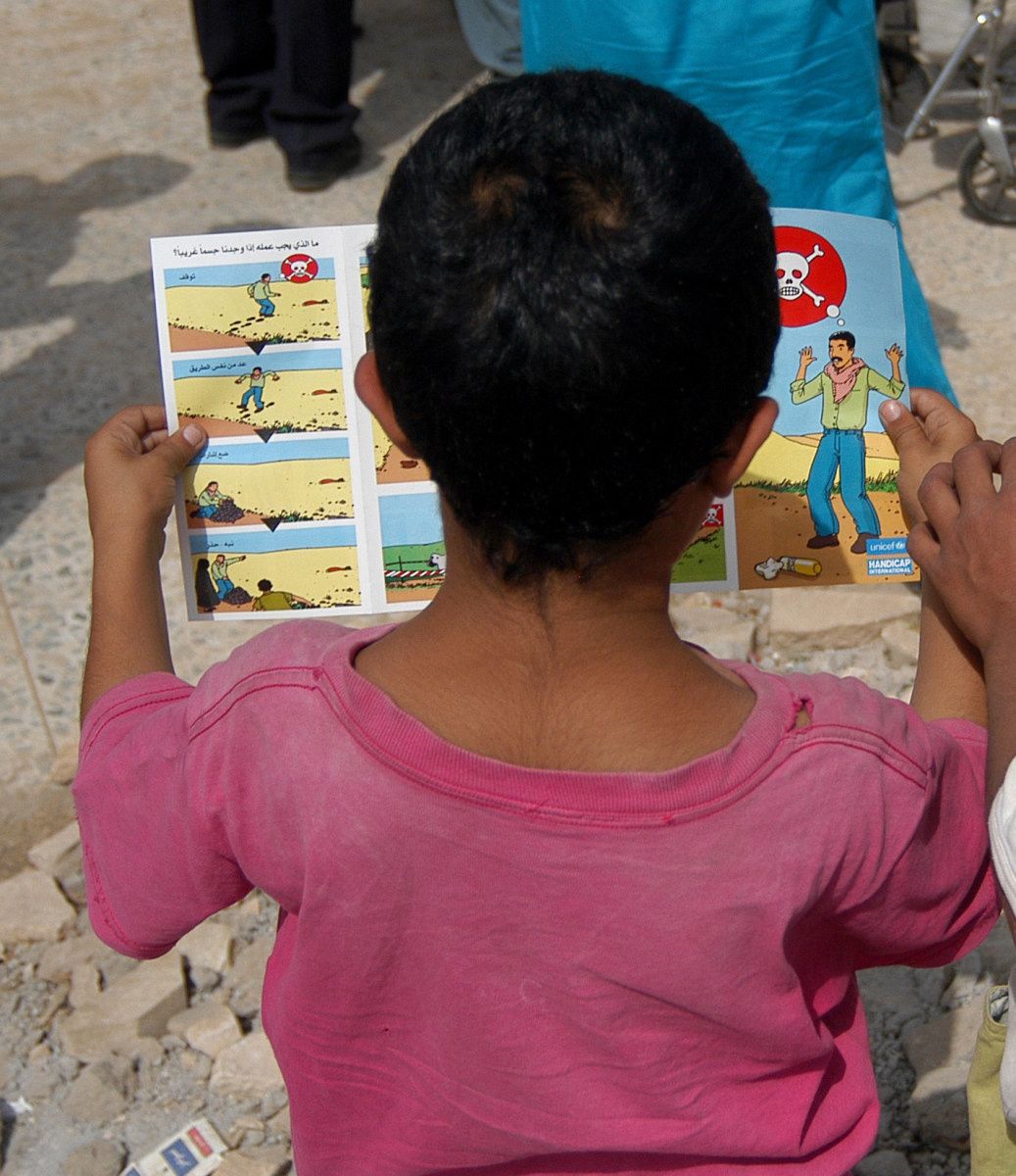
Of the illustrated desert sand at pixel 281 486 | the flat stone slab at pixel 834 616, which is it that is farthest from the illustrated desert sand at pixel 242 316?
the flat stone slab at pixel 834 616

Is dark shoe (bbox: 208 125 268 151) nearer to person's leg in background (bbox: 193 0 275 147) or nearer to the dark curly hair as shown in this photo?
person's leg in background (bbox: 193 0 275 147)

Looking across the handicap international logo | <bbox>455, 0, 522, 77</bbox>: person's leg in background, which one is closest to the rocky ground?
the handicap international logo

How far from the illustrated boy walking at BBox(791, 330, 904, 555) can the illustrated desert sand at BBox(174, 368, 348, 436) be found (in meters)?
0.53

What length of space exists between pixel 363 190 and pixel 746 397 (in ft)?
13.0

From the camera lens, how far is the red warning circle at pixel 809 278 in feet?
5.06

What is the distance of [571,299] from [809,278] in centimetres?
85

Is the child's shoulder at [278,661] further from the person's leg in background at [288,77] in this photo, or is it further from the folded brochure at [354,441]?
the person's leg in background at [288,77]

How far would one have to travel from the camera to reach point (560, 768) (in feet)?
2.95

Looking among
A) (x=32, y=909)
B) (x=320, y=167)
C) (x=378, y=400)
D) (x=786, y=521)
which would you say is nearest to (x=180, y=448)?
(x=378, y=400)

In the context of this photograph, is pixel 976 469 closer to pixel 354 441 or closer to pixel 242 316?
pixel 354 441

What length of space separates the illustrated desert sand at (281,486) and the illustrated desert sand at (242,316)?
5.5 inches

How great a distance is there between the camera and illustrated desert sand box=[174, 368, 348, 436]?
149cm

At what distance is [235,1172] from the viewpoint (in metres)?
2.00

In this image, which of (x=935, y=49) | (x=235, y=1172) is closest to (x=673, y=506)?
(x=235, y=1172)
